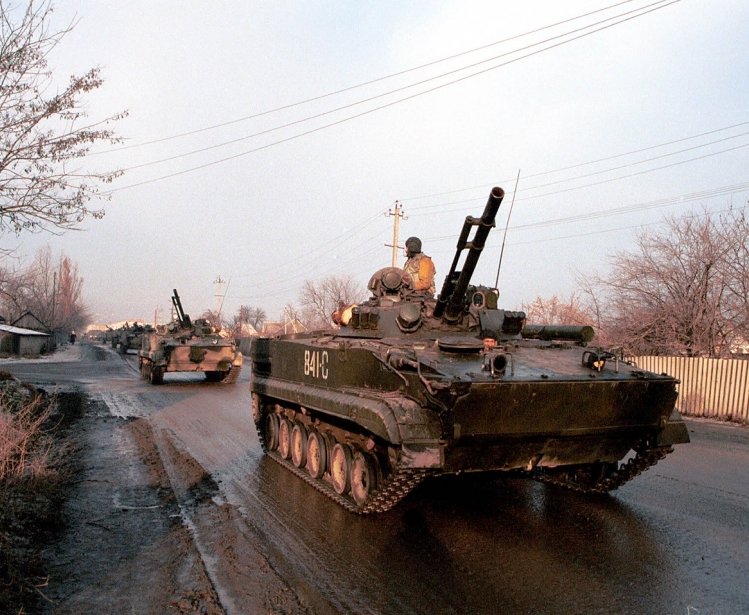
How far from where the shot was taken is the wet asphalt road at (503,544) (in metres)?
4.34

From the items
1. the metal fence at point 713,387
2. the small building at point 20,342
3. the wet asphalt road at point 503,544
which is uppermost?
the metal fence at point 713,387

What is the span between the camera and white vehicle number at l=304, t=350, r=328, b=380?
7227 mm

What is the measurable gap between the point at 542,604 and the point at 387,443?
1.92m

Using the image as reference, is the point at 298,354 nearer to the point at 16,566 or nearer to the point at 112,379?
the point at 16,566

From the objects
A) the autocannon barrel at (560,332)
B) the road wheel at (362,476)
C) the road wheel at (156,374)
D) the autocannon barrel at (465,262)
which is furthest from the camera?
the road wheel at (156,374)

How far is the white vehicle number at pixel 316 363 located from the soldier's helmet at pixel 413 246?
188 cm

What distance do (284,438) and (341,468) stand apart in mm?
2139

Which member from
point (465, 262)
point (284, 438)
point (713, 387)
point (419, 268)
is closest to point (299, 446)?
point (284, 438)

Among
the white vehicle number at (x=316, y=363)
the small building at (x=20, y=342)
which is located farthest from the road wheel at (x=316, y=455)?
the small building at (x=20, y=342)

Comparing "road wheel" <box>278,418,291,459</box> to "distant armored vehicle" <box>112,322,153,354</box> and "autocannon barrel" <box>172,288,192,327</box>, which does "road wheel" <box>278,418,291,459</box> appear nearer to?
"autocannon barrel" <box>172,288,192,327</box>

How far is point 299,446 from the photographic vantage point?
328 inches

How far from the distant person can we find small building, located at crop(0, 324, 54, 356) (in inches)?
1324

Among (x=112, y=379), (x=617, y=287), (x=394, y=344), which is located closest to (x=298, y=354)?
(x=394, y=344)

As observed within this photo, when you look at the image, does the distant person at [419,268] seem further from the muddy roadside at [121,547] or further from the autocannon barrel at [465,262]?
the muddy roadside at [121,547]
